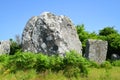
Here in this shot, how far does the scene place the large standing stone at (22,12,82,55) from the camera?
785 inches

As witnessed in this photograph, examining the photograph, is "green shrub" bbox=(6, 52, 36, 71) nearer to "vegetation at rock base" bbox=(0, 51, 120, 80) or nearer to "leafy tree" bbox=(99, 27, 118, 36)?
"vegetation at rock base" bbox=(0, 51, 120, 80)

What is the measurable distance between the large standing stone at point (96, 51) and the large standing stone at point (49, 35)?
1.45 m

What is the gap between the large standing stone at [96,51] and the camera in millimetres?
22766

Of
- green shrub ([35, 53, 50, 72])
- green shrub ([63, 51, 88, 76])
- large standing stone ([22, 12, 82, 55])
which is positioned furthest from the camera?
large standing stone ([22, 12, 82, 55])

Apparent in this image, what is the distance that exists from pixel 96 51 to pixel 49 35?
162 inches

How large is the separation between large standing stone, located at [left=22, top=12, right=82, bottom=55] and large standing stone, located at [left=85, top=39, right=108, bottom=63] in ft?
4.77

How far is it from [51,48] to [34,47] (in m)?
1.05

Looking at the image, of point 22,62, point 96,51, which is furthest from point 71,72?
point 96,51

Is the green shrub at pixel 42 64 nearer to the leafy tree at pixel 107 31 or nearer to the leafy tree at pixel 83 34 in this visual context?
the leafy tree at pixel 83 34

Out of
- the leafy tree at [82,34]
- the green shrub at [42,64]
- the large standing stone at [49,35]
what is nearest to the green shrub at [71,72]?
the green shrub at [42,64]

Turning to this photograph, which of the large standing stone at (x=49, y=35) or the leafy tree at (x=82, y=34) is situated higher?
the leafy tree at (x=82, y=34)

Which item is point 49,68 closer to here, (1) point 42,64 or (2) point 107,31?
(1) point 42,64

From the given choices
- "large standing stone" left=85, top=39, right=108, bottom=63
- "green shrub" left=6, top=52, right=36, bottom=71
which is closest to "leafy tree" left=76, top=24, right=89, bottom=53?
"large standing stone" left=85, top=39, right=108, bottom=63

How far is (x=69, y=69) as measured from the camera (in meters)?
13.9
